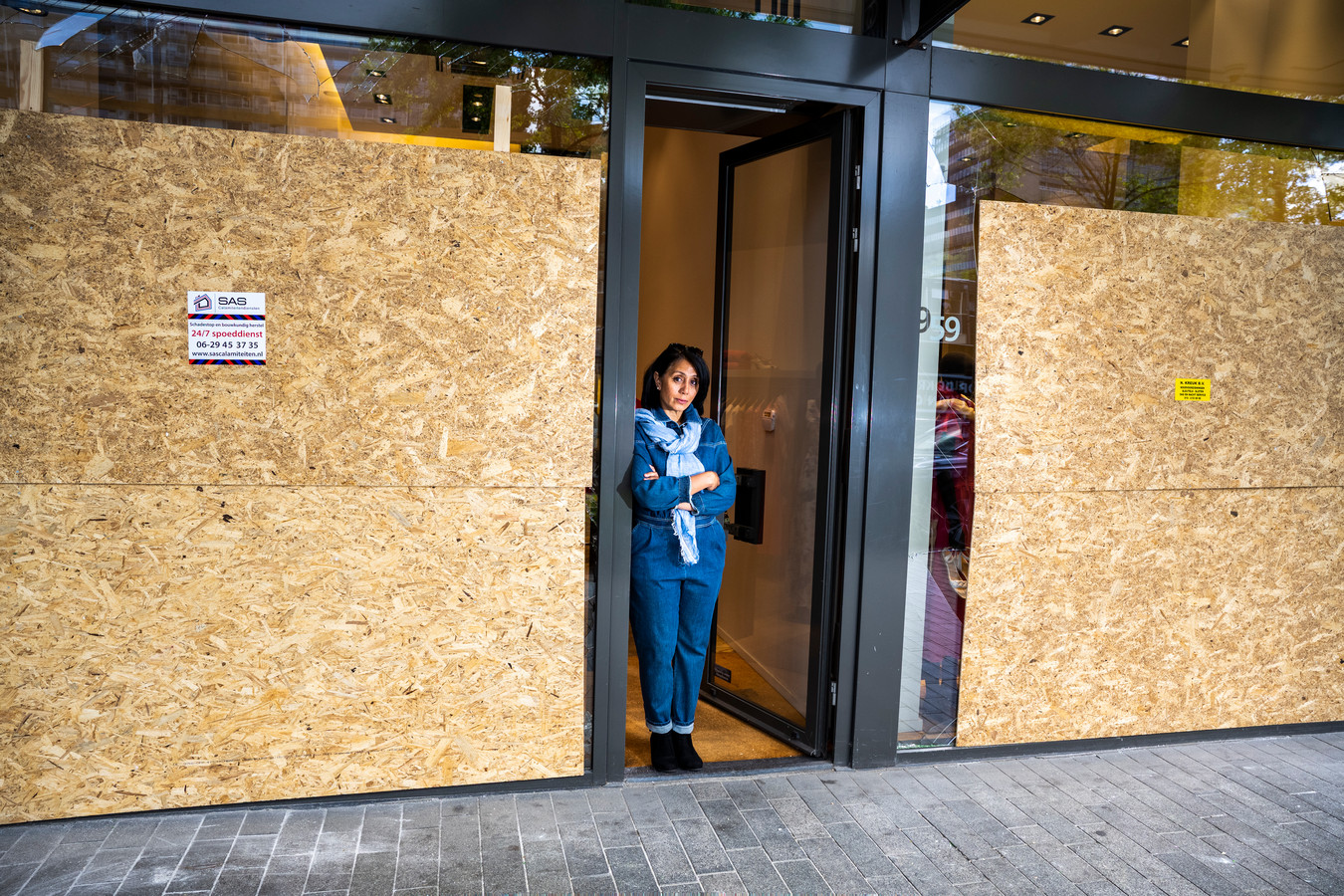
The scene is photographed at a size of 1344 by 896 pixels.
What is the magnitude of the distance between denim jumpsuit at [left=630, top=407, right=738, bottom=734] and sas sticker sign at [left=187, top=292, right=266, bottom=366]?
1354 millimetres

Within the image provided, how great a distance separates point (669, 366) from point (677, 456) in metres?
0.37

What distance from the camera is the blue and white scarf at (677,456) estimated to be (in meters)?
3.43

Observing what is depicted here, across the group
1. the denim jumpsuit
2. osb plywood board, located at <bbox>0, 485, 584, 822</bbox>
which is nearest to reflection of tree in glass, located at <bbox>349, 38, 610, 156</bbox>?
the denim jumpsuit

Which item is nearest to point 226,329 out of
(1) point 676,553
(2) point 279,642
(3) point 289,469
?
(3) point 289,469

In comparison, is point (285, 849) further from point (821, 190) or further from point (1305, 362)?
point (1305, 362)

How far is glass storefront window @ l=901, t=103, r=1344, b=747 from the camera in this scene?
3545 mm

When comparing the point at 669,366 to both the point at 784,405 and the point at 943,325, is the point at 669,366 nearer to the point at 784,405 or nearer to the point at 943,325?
the point at 784,405

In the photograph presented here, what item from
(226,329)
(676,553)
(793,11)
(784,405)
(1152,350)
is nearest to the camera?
(226,329)

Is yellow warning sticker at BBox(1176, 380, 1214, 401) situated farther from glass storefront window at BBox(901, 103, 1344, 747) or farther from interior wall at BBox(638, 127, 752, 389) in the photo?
interior wall at BBox(638, 127, 752, 389)

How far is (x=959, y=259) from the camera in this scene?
3.54 meters

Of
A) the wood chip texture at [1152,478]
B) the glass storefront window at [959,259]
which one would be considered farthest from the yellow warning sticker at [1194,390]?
the glass storefront window at [959,259]

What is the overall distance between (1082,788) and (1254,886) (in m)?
0.72

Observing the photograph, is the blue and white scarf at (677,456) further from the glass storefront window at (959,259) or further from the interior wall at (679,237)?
the interior wall at (679,237)

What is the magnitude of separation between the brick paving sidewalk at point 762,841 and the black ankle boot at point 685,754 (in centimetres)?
8
